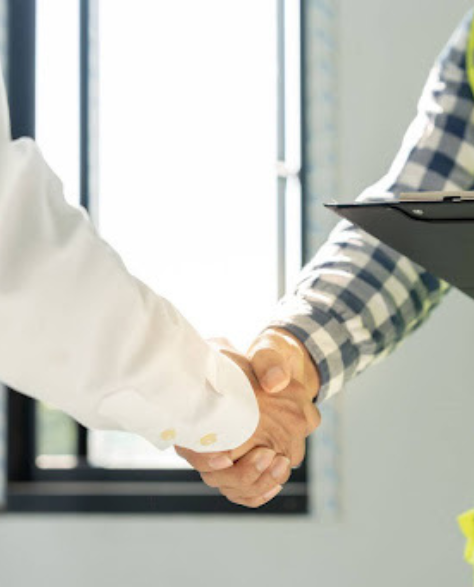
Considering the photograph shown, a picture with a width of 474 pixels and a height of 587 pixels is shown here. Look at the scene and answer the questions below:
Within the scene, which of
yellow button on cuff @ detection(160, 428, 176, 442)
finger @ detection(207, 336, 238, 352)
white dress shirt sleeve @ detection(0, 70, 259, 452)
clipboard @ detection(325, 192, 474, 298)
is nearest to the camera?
clipboard @ detection(325, 192, 474, 298)

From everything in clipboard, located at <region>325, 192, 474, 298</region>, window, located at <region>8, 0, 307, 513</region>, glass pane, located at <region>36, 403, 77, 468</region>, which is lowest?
glass pane, located at <region>36, 403, 77, 468</region>

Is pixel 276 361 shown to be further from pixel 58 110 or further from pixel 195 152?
pixel 58 110

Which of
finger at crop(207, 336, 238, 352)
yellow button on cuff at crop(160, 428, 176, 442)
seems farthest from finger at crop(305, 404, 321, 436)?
yellow button on cuff at crop(160, 428, 176, 442)

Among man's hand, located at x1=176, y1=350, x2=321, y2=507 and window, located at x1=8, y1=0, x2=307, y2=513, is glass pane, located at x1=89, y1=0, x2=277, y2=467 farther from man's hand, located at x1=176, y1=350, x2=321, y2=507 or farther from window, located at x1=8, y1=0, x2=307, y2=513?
man's hand, located at x1=176, y1=350, x2=321, y2=507

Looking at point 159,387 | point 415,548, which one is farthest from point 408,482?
point 159,387

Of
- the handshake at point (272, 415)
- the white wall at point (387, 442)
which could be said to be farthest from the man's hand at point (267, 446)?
the white wall at point (387, 442)

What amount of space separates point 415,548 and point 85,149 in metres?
1.22

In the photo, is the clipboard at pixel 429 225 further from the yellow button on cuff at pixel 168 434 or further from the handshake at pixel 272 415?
the handshake at pixel 272 415

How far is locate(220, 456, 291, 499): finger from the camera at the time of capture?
5.46 ft

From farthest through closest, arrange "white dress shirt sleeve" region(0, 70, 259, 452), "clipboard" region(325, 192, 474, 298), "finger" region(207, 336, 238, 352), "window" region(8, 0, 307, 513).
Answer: "window" region(8, 0, 307, 513), "finger" region(207, 336, 238, 352), "white dress shirt sleeve" region(0, 70, 259, 452), "clipboard" region(325, 192, 474, 298)

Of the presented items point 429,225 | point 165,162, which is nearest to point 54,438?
point 165,162

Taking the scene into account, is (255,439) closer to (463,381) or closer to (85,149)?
(463,381)

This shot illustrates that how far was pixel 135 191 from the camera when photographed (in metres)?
3.39

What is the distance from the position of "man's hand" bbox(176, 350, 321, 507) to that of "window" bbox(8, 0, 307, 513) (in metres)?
1.52
